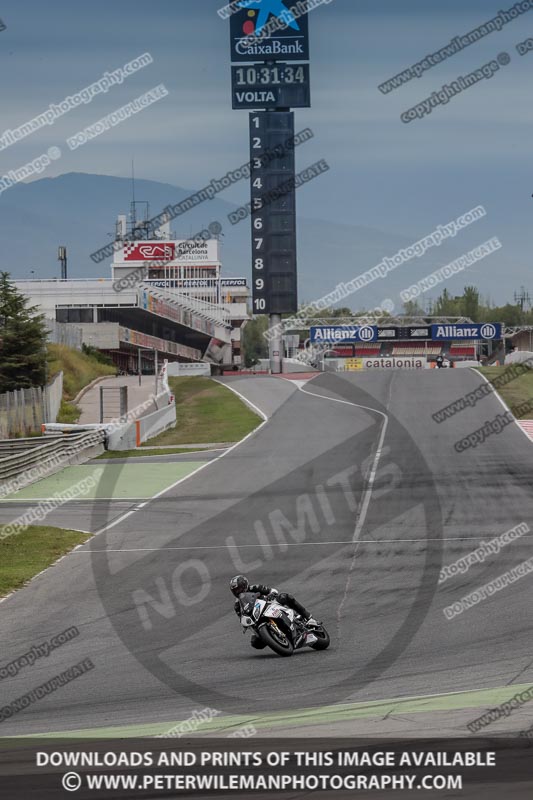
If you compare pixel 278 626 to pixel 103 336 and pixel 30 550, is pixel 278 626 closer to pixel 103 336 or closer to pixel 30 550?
pixel 30 550

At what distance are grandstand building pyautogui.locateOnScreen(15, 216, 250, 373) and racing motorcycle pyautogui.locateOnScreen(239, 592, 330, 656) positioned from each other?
4554 cm

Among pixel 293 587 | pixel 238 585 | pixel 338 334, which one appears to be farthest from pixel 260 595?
pixel 338 334

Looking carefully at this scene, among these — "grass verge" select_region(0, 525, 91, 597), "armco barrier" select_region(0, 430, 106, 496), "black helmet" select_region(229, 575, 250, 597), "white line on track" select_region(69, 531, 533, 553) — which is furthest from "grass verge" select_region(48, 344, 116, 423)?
"black helmet" select_region(229, 575, 250, 597)

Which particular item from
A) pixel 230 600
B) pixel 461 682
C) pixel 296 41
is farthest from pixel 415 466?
pixel 296 41

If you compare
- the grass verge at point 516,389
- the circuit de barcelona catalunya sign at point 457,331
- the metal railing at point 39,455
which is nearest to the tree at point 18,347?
the metal railing at point 39,455

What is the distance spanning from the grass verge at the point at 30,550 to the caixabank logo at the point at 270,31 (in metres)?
54.0

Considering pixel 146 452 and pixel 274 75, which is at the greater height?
pixel 274 75

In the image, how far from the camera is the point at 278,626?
14023 millimetres

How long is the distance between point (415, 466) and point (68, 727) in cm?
2462

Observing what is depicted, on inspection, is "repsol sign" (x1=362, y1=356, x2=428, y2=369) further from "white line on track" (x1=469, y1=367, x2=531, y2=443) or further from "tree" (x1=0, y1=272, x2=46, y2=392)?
"tree" (x1=0, y1=272, x2=46, y2=392)

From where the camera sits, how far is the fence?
132 ft

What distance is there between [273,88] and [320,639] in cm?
6405

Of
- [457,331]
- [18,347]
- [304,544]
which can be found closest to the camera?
[304,544]

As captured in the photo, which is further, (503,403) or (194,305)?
(194,305)
